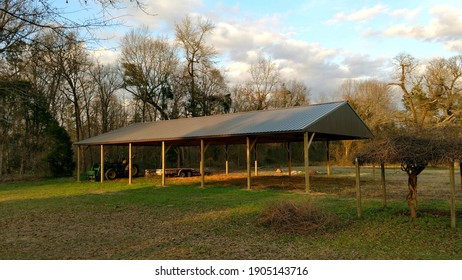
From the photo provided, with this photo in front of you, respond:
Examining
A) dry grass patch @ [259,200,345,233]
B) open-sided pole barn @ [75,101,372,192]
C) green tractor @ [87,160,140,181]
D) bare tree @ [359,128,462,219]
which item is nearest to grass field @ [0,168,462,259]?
dry grass patch @ [259,200,345,233]

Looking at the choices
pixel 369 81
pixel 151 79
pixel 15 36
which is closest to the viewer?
pixel 15 36

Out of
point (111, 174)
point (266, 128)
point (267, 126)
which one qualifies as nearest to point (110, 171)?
point (111, 174)

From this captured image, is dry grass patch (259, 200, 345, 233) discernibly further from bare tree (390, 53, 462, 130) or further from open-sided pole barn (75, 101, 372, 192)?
bare tree (390, 53, 462, 130)

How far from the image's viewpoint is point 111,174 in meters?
25.5

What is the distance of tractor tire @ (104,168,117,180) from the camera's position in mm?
25359

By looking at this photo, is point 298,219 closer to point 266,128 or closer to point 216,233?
point 216,233

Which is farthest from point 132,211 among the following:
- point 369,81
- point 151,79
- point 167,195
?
point 369,81

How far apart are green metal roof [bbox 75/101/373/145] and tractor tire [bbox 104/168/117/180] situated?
2.24 metres

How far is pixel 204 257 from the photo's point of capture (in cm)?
617

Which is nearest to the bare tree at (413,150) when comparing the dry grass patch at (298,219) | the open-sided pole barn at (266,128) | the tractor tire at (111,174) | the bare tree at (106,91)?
the dry grass patch at (298,219)

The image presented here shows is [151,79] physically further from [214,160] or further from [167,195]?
[167,195]

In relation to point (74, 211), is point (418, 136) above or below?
above

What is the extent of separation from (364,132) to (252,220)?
1349cm

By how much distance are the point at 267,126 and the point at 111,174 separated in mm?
12786
